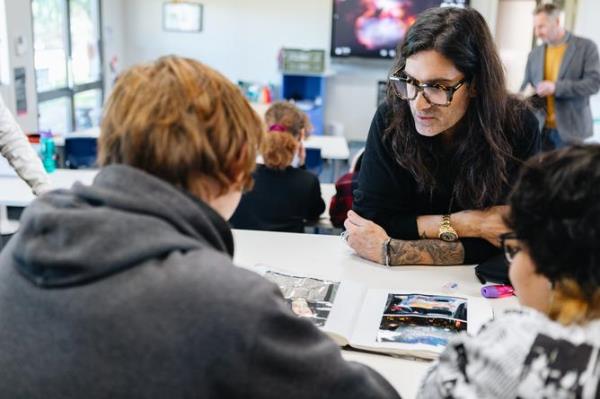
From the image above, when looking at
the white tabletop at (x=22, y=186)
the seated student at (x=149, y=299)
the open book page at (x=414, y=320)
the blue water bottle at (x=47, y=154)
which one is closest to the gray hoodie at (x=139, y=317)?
the seated student at (x=149, y=299)

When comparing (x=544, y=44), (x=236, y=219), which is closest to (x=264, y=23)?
(x=544, y=44)

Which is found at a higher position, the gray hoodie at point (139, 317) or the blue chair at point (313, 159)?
the gray hoodie at point (139, 317)

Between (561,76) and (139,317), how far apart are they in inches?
203

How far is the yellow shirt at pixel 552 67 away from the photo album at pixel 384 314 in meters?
4.29

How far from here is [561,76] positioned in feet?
17.2

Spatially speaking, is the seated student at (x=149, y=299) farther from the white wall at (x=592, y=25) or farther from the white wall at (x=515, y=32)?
the white wall at (x=515, y=32)

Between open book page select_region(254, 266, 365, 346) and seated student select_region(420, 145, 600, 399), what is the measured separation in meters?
0.41

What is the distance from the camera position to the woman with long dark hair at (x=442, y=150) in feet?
5.48

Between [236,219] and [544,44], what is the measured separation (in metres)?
3.64

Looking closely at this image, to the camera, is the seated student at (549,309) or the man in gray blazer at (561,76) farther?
the man in gray blazer at (561,76)

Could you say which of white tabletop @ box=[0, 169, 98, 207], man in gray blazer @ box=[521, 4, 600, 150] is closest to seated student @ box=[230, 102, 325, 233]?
white tabletop @ box=[0, 169, 98, 207]

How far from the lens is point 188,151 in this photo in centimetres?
87

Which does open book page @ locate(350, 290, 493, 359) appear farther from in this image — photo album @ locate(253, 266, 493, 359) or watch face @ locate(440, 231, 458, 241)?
watch face @ locate(440, 231, 458, 241)

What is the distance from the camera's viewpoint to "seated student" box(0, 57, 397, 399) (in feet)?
2.48
